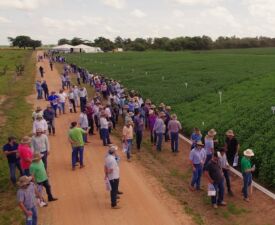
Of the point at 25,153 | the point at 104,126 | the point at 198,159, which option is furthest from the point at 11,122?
the point at 198,159

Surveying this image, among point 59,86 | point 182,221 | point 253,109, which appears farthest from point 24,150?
point 59,86

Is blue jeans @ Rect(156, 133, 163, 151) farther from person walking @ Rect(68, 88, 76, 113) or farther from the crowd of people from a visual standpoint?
person walking @ Rect(68, 88, 76, 113)

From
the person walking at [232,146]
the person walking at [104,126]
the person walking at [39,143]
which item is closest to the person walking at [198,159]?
the person walking at [232,146]

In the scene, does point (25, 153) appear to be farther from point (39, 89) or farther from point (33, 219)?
point (39, 89)

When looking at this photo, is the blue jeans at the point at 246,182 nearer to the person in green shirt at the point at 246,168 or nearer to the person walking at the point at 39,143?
the person in green shirt at the point at 246,168

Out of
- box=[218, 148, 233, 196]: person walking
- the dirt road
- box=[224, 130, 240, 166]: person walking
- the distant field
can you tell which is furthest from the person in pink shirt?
the distant field
